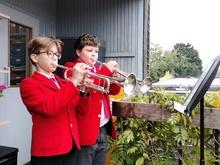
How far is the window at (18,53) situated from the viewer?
138 inches

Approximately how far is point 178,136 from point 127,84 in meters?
0.48

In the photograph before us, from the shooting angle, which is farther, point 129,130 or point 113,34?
point 113,34

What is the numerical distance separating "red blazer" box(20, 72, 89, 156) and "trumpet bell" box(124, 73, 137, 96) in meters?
0.47

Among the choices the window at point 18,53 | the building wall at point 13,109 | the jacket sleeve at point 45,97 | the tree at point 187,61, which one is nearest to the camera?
the jacket sleeve at point 45,97

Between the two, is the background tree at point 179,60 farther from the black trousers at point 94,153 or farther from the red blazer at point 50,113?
the red blazer at point 50,113

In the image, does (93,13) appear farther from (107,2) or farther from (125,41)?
(125,41)

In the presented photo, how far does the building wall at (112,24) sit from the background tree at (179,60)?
9.80 meters

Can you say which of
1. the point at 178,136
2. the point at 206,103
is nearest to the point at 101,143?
the point at 178,136

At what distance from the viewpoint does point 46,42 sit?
5.57ft

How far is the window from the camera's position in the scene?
3507 millimetres

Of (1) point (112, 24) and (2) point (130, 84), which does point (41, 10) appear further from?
(2) point (130, 84)

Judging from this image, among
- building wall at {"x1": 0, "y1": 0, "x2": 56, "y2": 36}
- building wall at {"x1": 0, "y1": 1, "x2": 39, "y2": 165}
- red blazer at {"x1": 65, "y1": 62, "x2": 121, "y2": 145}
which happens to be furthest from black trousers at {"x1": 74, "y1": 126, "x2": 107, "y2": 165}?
building wall at {"x1": 0, "y1": 0, "x2": 56, "y2": 36}

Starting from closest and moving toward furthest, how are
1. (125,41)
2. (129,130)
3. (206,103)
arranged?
(206,103)
(129,130)
(125,41)

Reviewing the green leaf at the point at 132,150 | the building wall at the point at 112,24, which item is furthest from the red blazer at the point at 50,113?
the building wall at the point at 112,24
